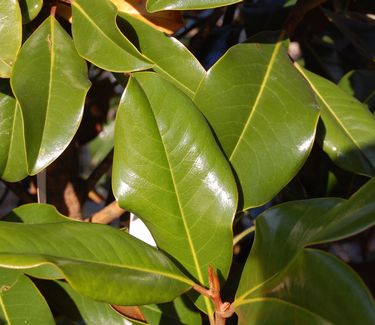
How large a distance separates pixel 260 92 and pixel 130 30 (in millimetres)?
184

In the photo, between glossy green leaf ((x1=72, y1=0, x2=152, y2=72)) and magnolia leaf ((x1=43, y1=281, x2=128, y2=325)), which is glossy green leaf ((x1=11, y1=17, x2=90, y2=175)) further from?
magnolia leaf ((x1=43, y1=281, x2=128, y2=325))

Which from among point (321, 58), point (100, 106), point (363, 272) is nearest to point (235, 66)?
point (321, 58)

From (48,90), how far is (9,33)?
8 centimetres

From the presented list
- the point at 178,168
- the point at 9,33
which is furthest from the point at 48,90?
the point at 178,168

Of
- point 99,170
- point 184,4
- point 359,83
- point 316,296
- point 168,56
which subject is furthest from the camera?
point 99,170

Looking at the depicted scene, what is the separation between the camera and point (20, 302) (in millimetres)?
866

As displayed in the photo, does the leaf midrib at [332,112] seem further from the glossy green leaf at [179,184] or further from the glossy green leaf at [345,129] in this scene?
the glossy green leaf at [179,184]

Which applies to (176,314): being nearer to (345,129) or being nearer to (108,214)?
(345,129)

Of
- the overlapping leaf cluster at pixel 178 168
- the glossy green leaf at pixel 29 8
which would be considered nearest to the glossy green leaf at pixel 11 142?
the overlapping leaf cluster at pixel 178 168

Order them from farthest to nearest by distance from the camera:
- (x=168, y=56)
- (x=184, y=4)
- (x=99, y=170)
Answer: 1. (x=99, y=170)
2. (x=168, y=56)
3. (x=184, y=4)

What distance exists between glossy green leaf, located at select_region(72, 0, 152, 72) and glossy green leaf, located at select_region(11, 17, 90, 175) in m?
0.04

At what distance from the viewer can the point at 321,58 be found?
1.34 m

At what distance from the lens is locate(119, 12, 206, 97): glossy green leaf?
0.92 metres

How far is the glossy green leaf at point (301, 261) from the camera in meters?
0.58
